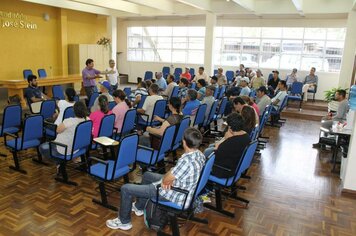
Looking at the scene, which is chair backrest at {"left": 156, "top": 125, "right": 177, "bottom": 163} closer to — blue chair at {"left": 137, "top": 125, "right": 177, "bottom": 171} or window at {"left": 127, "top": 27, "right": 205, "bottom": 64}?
blue chair at {"left": 137, "top": 125, "right": 177, "bottom": 171}

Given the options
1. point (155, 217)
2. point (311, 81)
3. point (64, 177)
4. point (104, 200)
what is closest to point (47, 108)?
point (64, 177)

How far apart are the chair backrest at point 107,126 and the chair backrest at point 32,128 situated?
83cm

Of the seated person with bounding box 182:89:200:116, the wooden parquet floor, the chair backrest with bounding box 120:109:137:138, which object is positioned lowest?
the wooden parquet floor

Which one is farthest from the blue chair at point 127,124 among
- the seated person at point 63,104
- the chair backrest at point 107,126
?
the seated person at point 63,104

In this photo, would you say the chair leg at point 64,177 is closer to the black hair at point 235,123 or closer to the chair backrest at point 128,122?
the chair backrest at point 128,122

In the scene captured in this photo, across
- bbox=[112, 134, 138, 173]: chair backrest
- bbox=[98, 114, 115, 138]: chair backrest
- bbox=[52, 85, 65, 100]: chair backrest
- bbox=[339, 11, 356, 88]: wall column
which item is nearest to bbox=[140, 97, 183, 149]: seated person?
bbox=[98, 114, 115, 138]: chair backrest

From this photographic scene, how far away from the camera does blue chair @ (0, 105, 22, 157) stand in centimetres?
471

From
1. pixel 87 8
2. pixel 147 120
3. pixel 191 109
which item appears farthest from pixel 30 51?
pixel 191 109

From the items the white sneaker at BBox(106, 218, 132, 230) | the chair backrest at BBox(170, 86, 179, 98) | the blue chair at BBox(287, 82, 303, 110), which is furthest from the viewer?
the blue chair at BBox(287, 82, 303, 110)

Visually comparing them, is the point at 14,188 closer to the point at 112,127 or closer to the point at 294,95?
the point at 112,127

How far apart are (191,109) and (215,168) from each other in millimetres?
2243

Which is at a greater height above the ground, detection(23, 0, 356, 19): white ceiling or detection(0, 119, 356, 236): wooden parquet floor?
detection(23, 0, 356, 19): white ceiling

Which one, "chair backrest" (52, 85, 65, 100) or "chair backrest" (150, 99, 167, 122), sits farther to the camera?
"chair backrest" (52, 85, 65, 100)

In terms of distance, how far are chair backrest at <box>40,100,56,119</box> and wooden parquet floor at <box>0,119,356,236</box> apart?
761mm
